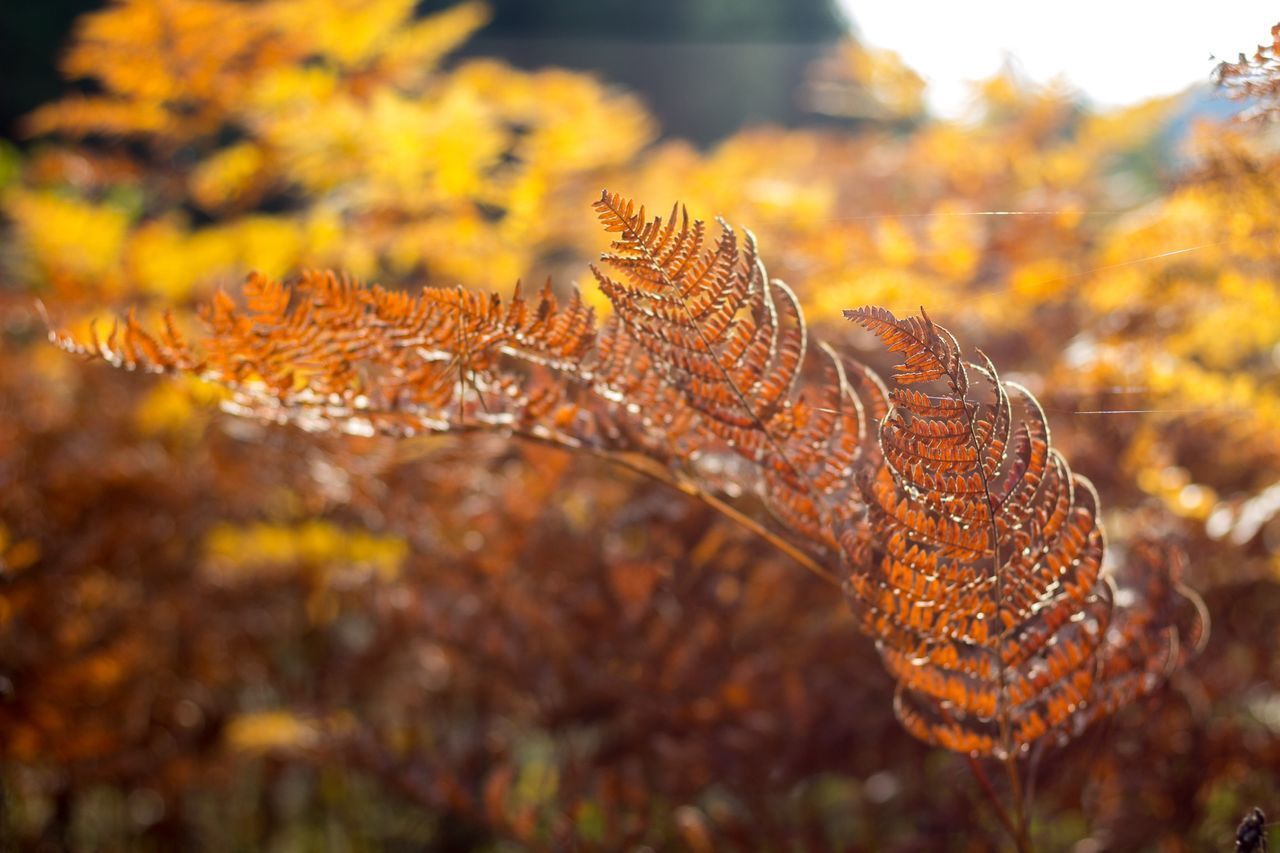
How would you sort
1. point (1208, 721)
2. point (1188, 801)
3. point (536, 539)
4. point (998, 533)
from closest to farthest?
point (998, 533) → point (1188, 801) → point (1208, 721) → point (536, 539)

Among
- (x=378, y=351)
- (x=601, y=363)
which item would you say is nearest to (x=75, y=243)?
(x=378, y=351)

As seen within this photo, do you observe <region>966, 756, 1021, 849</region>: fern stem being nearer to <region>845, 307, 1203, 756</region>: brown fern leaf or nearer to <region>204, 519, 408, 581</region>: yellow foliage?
<region>845, 307, 1203, 756</region>: brown fern leaf

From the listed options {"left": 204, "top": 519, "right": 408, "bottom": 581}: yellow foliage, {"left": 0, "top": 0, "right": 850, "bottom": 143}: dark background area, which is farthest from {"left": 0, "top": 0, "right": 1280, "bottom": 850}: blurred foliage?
{"left": 0, "top": 0, "right": 850, "bottom": 143}: dark background area

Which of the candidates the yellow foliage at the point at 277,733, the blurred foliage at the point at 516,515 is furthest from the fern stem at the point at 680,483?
the yellow foliage at the point at 277,733

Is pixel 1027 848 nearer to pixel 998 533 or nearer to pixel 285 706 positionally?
pixel 998 533

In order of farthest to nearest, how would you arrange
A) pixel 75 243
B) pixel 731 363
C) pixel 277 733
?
pixel 75 243, pixel 277 733, pixel 731 363

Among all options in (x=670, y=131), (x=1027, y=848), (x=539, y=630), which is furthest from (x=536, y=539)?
(x=670, y=131)

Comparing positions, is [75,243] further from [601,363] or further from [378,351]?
[601,363]
